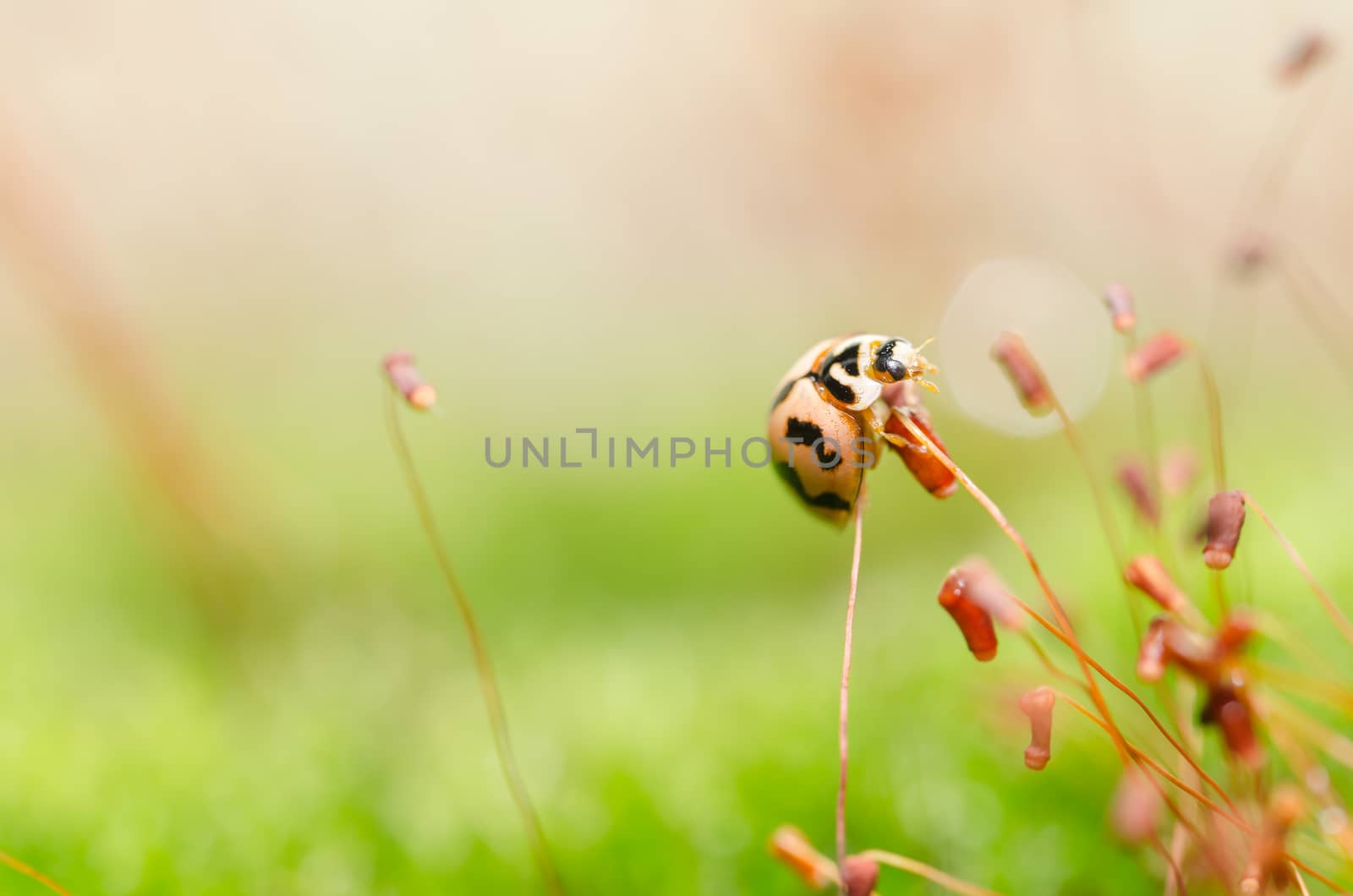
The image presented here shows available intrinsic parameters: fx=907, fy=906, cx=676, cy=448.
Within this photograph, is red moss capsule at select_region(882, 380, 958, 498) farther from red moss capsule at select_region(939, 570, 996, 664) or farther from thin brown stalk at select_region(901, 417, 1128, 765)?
red moss capsule at select_region(939, 570, 996, 664)

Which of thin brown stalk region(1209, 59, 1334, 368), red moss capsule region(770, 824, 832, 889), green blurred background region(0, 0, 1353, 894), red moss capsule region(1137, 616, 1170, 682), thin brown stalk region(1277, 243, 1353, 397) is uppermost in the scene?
red moss capsule region(1137, 616, 1170, 682)

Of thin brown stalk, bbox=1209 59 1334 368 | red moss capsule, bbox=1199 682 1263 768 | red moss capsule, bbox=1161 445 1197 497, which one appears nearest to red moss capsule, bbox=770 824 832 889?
red moss capsule, bbox=1199 682 1263 768

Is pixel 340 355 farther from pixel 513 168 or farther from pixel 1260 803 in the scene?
pixel 1260 803

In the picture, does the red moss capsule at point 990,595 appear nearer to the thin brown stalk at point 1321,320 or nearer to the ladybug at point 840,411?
the ladybug at point 840,411

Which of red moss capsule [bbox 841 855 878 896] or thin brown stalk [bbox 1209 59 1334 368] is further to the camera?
thin brown stalk [bbox 1209 59 1334 368]

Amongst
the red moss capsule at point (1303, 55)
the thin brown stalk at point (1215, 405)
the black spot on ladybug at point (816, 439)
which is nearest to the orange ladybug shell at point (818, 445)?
the black spot on ladybug at point (816, 439)

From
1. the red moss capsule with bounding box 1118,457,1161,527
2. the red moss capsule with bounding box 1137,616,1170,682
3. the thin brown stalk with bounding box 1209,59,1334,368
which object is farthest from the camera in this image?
the thin brown stalk with bounding box 1209,59,1334,368


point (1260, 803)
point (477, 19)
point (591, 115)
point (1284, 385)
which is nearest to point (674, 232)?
point (591, 115)
